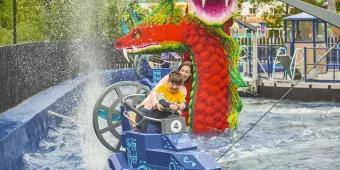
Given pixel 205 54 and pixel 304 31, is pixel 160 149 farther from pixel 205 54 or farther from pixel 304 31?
pixel 304 31

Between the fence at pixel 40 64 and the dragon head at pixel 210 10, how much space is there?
326cm

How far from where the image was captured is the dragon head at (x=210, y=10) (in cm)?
1237

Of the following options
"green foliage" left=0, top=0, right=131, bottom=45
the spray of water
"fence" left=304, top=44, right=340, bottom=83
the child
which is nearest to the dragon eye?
the spray of water

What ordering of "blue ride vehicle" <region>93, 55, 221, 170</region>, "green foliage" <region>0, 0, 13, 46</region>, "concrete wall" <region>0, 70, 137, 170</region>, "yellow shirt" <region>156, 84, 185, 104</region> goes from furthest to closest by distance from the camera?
"green foliage" <region>0, 0, 13, 46</region> < "concrete wall" <region>0, 70, 137, 170</region> < "yellow shirt" <region>156, 84, 185, 104</region> < "blue ride vehicle" <region>93, 55, 221, 170</region>

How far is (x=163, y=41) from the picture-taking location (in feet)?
41.0

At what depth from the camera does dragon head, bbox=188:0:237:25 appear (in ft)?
40.6

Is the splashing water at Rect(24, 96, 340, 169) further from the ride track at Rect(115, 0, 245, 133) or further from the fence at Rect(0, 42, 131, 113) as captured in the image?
the fence at Rect(0, 42, 131, 113)

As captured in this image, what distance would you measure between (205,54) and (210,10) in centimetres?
76

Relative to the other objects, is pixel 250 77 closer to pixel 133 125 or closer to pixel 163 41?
pixel 163 41

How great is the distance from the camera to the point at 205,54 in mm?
12461

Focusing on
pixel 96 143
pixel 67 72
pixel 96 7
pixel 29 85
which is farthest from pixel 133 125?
pixel 96 7

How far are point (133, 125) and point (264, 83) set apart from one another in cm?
1225

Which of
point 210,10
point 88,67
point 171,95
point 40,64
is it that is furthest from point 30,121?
point 88,67

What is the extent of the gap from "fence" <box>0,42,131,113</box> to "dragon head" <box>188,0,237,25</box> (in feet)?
10.7
